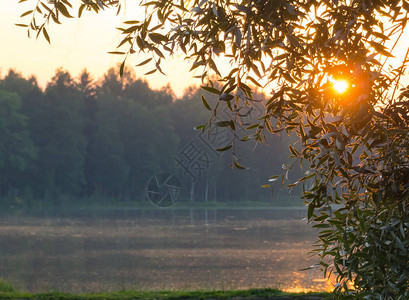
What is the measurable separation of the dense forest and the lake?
34.1 metres

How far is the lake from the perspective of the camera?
16.6m

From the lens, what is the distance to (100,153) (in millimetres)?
74688

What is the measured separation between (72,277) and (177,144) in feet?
183

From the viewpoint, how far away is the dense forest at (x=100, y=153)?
70.7 m

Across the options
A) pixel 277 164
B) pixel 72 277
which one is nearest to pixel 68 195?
pixel 277 164

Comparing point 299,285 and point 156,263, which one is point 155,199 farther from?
point 299,285
